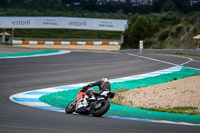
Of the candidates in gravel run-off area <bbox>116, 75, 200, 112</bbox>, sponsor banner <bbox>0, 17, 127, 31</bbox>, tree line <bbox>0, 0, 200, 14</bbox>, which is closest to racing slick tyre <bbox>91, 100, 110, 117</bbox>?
gravel run-off area <bbox>116, 75, 200, 112</bbox>

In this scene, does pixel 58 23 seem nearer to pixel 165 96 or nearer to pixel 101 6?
pixel 101 6

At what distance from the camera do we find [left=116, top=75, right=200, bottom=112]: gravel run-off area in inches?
415

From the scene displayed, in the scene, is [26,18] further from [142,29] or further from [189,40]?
[189,40]

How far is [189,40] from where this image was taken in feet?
143

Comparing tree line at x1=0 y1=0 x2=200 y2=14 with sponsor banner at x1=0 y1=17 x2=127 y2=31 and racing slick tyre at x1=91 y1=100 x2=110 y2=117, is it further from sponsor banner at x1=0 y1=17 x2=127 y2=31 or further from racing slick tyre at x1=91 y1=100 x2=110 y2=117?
racing slick tyre at x1=91 y1=100 x2=110 y2=117

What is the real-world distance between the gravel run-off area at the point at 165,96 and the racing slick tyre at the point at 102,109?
2297mm

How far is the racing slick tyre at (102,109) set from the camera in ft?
27.7

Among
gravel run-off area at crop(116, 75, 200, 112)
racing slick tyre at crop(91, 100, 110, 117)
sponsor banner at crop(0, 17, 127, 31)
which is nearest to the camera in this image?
racing slick tyre at crop(91, 100, 110, 117)

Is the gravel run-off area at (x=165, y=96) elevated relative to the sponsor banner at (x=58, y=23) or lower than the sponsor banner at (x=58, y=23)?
lower

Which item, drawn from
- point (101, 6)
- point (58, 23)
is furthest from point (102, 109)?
Answer: point (101, 6)

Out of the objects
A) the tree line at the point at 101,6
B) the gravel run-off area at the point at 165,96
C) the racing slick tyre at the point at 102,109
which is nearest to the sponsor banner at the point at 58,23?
the tree line at the point at 101,6

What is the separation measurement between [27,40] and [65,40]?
235 inches

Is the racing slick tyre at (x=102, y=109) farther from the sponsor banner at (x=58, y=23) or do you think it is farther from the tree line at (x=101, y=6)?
the tree line at (x=101, y=6)

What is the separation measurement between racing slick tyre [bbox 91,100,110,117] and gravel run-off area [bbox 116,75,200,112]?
230 centimetres
